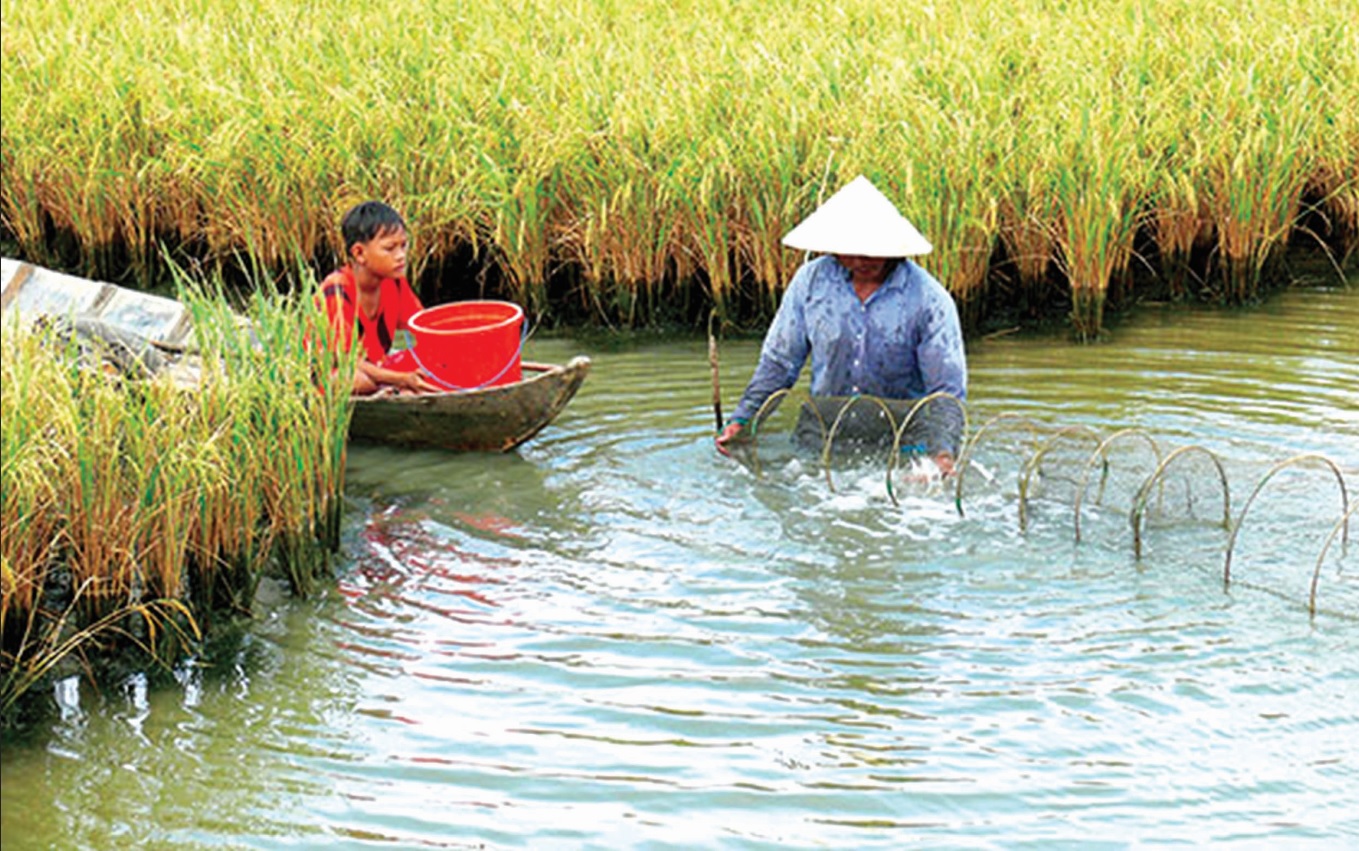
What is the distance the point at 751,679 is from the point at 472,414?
2.08 m

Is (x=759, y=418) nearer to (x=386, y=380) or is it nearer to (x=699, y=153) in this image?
(x=386, y=380)

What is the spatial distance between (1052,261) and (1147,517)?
3.34 meters

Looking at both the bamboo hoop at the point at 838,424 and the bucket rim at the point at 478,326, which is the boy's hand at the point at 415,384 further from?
the bamboo hoop at the point at 838,424

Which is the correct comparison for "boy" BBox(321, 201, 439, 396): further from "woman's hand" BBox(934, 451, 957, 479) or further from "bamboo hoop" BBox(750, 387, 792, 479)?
"woman's hand" BBox(934, 451, 957, 479)

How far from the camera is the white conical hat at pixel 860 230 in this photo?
5734 millimetres

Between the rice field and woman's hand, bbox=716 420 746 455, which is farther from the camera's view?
the rice field

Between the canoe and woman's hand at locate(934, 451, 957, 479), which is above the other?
the canoe

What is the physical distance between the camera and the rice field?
26.4ft

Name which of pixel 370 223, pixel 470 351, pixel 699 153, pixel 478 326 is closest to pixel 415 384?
pixel 470 351

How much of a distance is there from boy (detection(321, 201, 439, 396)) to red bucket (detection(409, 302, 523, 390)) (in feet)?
0.26

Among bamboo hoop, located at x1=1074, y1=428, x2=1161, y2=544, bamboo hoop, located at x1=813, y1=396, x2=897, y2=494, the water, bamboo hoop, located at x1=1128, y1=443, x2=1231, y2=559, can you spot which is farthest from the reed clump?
bamboo hoop, located at x1=1128, y1=443, x2=1231, y2=559

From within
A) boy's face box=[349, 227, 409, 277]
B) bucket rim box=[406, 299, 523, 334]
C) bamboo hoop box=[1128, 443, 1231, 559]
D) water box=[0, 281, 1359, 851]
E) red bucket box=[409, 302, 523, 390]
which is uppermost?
boy's face box=[349, 227, 409, 277]

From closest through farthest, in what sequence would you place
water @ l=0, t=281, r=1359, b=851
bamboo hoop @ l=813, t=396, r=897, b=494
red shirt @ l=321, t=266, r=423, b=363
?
water @ l=0, t=281, r=1359, b=851
bamboo hoop @ l=813, t=396, r=897, b=494
red shirt @ l=321, t=266, r=423, b=363

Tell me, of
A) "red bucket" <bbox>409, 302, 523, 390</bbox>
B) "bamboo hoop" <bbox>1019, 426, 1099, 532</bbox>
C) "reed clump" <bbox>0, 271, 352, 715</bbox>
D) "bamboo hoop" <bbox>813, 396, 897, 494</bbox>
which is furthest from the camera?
"red bucket" <bbox>409, 302, 523, 390</bbox>
